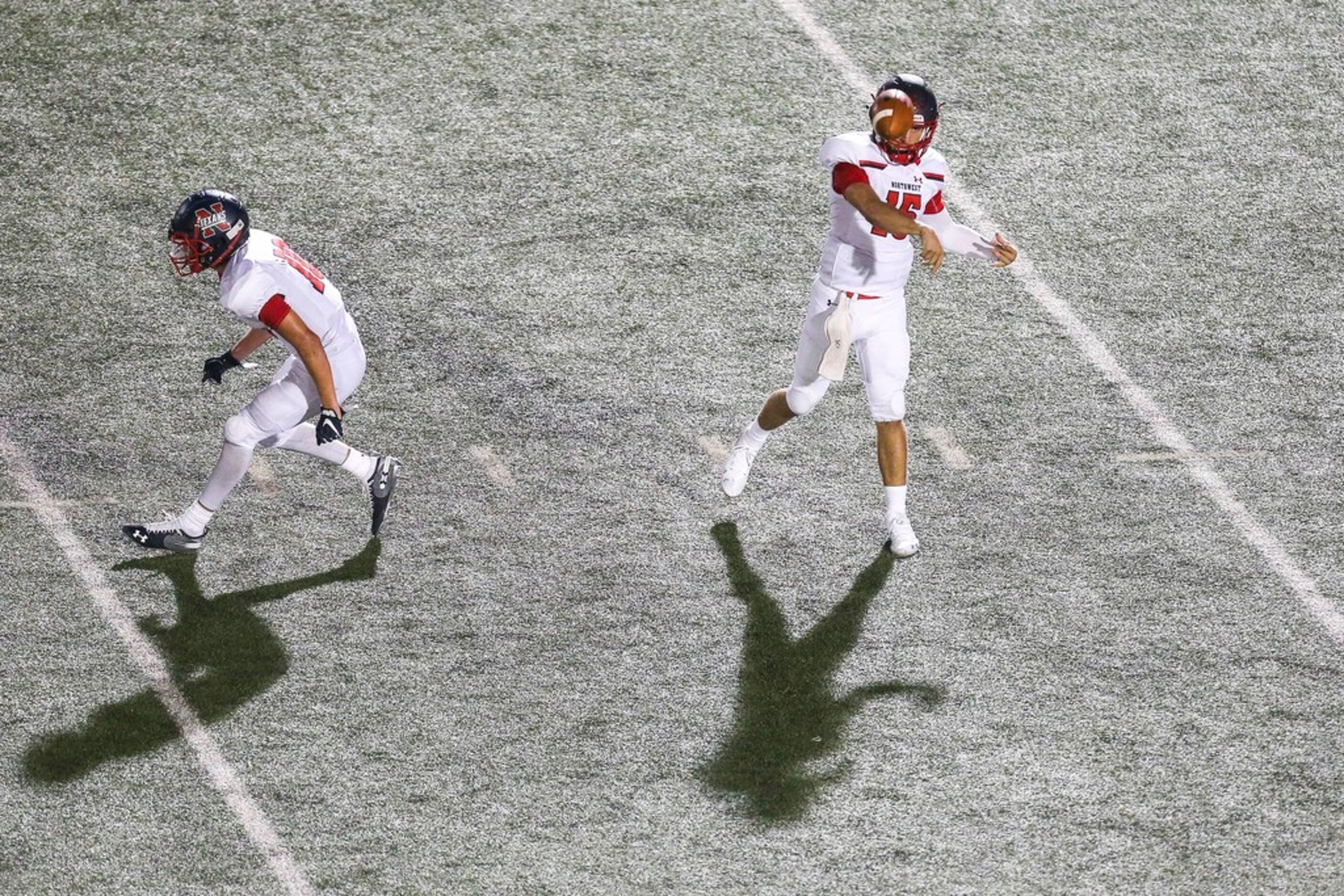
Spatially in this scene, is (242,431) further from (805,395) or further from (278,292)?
(805,395)

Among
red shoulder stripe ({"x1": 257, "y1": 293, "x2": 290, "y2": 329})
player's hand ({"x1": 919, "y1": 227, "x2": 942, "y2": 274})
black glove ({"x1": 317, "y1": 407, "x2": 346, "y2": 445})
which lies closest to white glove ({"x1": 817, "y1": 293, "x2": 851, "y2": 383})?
player's hand ({"x1": 919, "y1": 227, "x2": 942, "y2": 274})

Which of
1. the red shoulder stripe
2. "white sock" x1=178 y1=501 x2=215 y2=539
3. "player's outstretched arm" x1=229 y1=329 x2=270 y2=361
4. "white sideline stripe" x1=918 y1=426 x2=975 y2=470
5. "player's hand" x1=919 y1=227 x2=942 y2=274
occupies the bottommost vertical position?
"white sock" x1=178 y1=501 x2=215 y2=539

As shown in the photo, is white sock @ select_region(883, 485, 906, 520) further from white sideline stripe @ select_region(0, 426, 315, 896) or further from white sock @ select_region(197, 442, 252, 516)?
white sideline stripe @ select_region(0, 426, 315, 896)

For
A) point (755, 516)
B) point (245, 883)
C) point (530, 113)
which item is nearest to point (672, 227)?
point (530, 113)

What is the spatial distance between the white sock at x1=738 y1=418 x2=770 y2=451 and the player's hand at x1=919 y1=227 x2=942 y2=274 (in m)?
1.14

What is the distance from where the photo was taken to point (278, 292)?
23.6 feet

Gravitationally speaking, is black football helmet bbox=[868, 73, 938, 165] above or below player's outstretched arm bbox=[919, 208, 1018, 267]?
above

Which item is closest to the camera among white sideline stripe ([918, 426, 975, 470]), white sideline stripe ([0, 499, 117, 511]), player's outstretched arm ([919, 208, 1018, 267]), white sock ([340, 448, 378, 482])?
player's outstretched arm ([919, 208, 1018, 267])

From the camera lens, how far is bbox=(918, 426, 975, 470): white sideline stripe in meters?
8.12

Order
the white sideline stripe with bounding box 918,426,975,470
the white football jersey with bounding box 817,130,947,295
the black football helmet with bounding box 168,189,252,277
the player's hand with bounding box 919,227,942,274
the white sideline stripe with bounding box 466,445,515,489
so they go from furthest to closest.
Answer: the white sideline stripe with bounding box 918,426,975,470
the white sideline stripe with bounding box 466,445,515,489
the white football jersey with bounding box 817,130,947,295
the black football helmet with bounding box 168,189,252,277
the player's hand with bounding box 919,227,942,274

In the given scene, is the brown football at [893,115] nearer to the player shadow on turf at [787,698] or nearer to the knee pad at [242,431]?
the player shadow on turf at [787,698]

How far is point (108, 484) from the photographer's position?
7.93m

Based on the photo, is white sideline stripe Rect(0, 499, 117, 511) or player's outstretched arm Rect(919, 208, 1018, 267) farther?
white sideline stripe Rect(0, 499, 117, 511)

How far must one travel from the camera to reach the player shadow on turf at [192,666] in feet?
21.5
